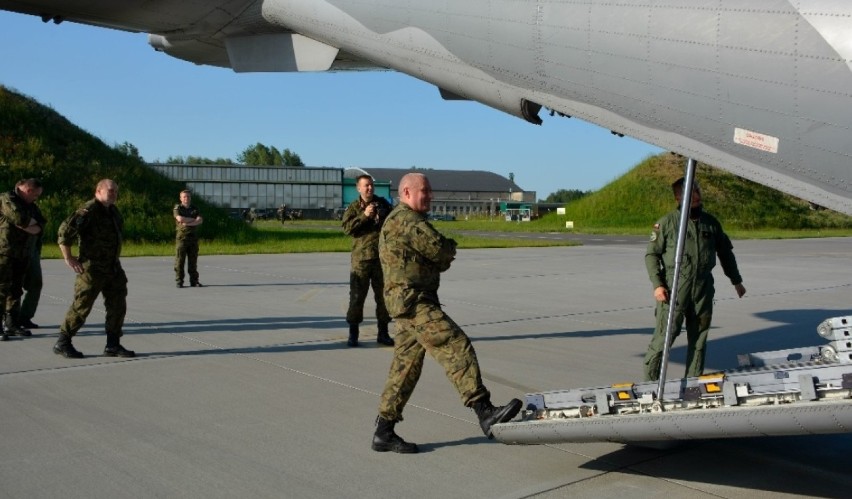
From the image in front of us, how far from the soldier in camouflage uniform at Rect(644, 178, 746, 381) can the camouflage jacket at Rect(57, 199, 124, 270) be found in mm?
4866

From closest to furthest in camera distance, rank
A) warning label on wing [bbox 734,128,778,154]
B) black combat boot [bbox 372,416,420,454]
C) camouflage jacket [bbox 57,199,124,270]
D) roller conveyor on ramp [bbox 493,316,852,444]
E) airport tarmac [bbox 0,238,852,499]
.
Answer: roller conveyor on ramp [bbox 493,316,852,444] → warning label on wing [bbox 734,128,778,154] → airport tarmac [bbox 0,238,852,499] → black combat boot [bbox 372,416,420,454] → camouflage jacket [bbox 57,199,124,270]

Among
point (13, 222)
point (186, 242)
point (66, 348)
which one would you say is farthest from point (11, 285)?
point (186, 242)

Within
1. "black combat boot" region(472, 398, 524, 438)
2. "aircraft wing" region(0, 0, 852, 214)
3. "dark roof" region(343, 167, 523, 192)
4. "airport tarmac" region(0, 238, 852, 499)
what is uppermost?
"dark roof" region(343, 167, 523, 192)

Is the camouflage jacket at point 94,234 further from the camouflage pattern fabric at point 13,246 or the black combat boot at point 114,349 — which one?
the camouflage pattern fabric at point 13,246

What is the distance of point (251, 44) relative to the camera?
7.34m

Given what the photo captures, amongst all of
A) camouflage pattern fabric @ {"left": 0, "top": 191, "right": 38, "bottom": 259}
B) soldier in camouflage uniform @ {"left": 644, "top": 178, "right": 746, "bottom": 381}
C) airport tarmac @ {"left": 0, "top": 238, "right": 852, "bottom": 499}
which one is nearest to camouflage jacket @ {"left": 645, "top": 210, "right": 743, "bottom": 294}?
soldier in camouflage uniform @ {"left": 644, "top": 178, "right": 746, "bottom": 381}

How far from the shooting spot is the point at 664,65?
4480 millimetres

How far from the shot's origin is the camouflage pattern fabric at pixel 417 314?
4746 mm

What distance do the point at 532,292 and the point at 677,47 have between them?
31.0 ft

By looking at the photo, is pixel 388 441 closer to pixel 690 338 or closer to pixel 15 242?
pixel 690 338

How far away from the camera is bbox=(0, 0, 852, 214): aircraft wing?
13.2ft

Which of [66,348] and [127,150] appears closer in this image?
[66,348]

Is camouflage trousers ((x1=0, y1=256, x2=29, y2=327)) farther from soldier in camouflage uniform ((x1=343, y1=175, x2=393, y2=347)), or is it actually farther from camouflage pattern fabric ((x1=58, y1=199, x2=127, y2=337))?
soldier in camouflage uniform ((x1=343, y1=175, x2=393, y2=347))

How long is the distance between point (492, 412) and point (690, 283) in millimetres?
1960
